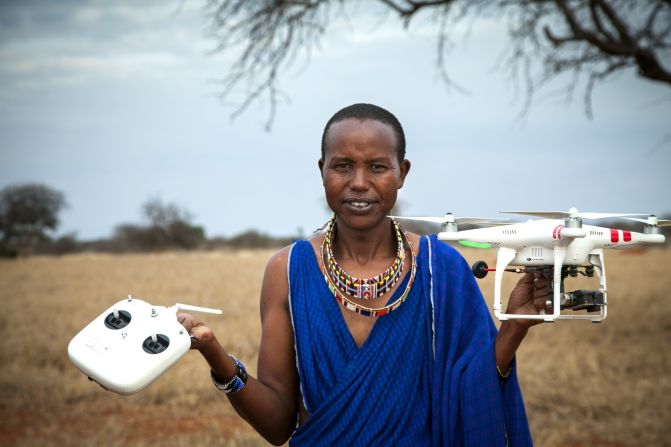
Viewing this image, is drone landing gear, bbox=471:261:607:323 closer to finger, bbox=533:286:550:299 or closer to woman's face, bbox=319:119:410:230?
finger, bbox=533:286:550:299

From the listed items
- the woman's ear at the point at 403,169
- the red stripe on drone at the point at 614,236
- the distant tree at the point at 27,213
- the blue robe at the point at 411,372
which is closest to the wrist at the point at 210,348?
the blue robe at the point at 411,372

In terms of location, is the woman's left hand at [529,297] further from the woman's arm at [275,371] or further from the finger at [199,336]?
the finger at [199,336]

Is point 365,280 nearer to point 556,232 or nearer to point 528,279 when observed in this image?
point 528,279

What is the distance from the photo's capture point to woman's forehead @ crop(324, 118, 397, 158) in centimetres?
275

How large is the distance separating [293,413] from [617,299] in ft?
41.6

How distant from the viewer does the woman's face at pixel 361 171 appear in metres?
2.75

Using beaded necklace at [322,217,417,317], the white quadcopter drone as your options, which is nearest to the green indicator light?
the white quadcopter drone

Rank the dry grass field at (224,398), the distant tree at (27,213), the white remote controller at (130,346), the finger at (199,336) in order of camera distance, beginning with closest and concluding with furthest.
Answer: the white remote controller at (130,346), the finger at (199,336), the dry grass field at (224,398), the distant tree at (27,213)

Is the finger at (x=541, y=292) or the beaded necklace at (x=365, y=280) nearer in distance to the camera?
the finger at (x=541, y=292)

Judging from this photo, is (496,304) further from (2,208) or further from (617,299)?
(2,208)

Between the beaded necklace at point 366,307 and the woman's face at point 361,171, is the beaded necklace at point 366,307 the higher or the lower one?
the lower one

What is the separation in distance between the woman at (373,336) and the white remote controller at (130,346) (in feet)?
0.75

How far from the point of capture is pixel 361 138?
2.76m

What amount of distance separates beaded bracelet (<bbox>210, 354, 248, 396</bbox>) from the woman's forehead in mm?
817
